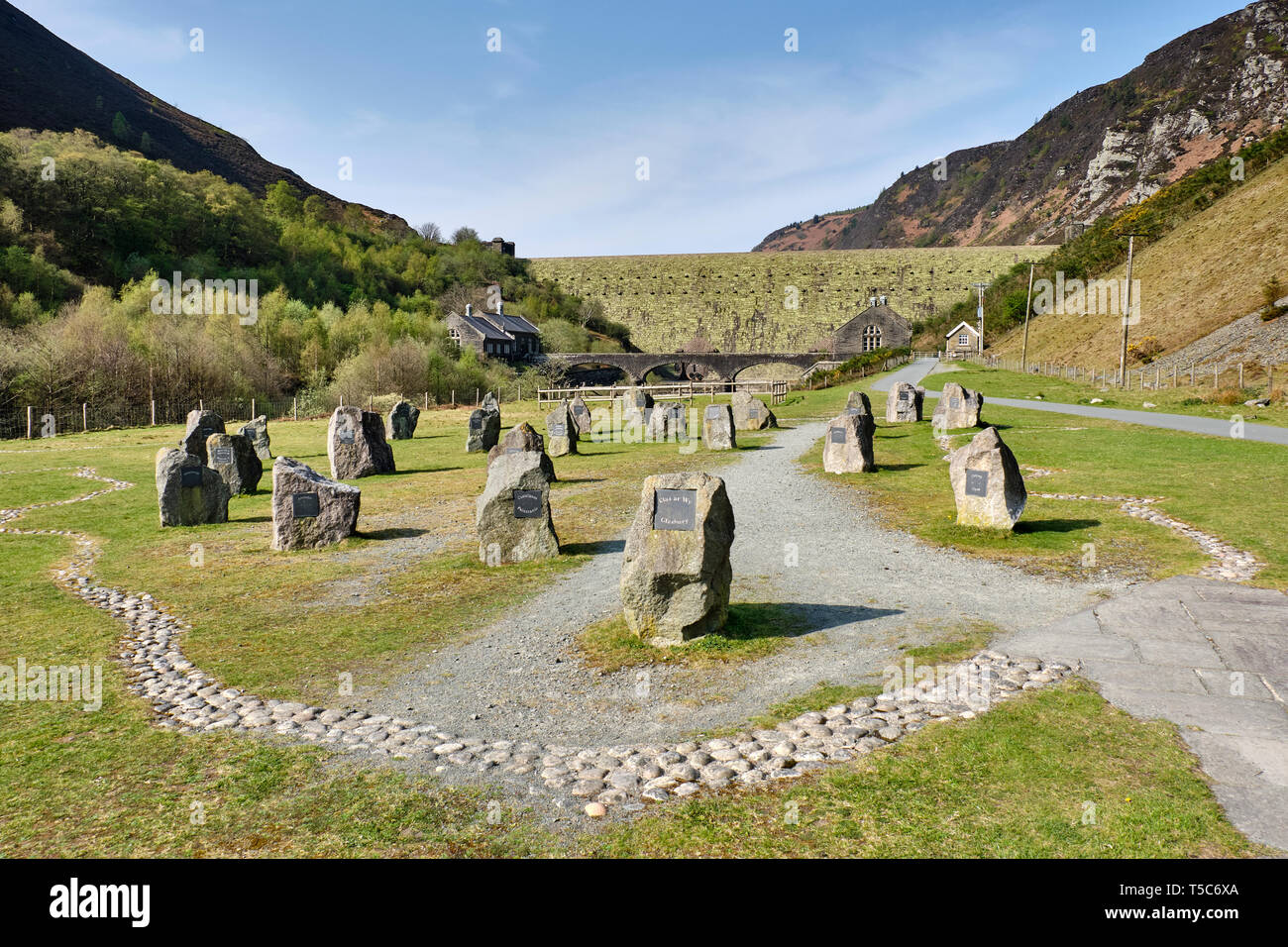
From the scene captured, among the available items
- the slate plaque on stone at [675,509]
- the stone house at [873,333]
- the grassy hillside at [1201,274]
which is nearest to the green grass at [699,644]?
the slate plaque on stone at [675,509]

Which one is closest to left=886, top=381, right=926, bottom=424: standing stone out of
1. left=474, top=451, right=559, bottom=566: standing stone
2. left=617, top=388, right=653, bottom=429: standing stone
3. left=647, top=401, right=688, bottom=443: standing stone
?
left=647, top=401, right=688, bottom=443: standing stone

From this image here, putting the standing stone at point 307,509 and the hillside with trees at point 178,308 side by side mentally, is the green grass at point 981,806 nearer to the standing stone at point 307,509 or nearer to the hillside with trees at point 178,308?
the standing stone at point 307,509

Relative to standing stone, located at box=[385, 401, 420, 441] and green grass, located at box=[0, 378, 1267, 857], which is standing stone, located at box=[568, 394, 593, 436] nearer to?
standing stone, located at box=[385, 401, 420, 441]

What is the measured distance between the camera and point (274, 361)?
49125mm

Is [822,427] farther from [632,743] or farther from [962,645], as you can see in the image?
[632,743]

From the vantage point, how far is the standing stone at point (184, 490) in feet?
45.6

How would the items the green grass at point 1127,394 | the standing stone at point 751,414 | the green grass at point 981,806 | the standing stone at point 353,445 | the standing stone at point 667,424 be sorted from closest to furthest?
the green grass at point 981,806
the standing stone at point 353,445
the green grass at point 1127,394
the standing stone at point 667,424
the standing stone at point 751,414

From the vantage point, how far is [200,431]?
20.0 metres

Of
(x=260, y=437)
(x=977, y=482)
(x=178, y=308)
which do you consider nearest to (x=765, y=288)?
(x=178, y=308)

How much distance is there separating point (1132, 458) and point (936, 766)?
53.3 ft

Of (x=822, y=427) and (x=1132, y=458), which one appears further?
(x=822, y=427)

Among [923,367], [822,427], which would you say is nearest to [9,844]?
[822,427]

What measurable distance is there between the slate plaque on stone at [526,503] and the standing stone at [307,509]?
132 inches

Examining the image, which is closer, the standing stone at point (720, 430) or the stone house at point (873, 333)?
the standing stone at point (720, 430)
